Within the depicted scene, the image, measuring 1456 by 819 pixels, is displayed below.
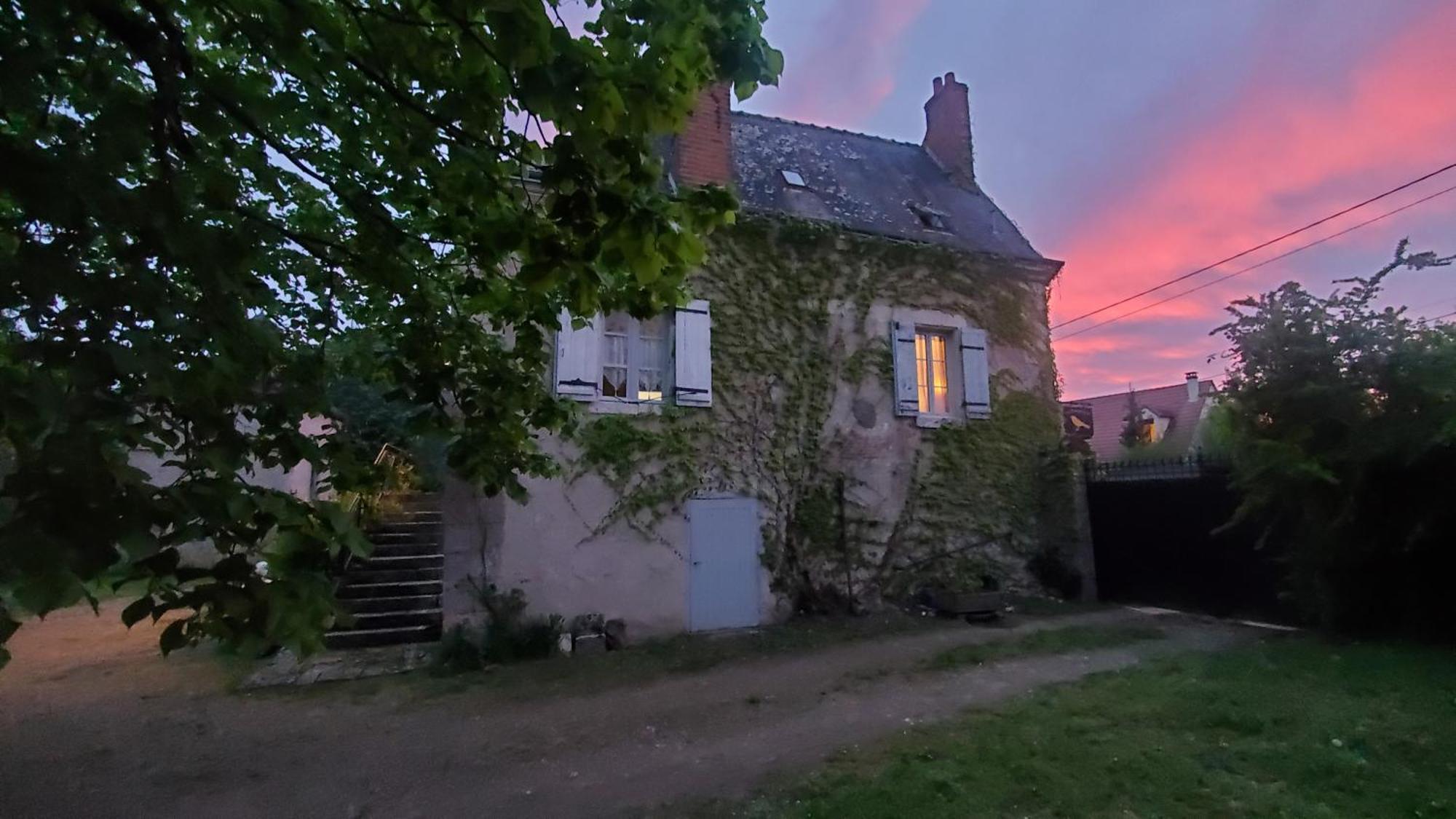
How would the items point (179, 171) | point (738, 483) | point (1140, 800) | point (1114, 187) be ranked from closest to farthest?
point (179, 171) → point (1140, 800) → point (738, 483) → point (1114, 187)

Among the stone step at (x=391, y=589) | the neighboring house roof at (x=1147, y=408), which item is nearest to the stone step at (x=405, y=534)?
the stone step at (x=391, y=589)

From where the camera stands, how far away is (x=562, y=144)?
2104 mm

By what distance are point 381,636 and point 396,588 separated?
0.74m

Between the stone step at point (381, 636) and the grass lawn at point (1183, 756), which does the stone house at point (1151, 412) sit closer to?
the grass lawn at point (1183, 756)

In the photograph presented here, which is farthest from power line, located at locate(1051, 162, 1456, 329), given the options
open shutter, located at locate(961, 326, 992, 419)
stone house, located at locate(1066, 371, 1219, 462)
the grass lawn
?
stone house, located at locate(1066, 371, 1219, 462)

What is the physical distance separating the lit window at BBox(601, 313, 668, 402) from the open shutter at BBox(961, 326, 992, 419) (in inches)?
169

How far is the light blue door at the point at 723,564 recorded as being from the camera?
26.2 ft

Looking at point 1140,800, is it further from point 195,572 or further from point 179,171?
point 179,171

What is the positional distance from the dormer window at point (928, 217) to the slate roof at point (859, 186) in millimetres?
47

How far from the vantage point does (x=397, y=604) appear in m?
7.64

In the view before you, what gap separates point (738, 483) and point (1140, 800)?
537 centimetres

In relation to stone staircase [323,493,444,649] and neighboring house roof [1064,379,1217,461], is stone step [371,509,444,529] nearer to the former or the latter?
stone staircase [323,493,444,649]

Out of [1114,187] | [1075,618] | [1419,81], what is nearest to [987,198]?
[1114,187]

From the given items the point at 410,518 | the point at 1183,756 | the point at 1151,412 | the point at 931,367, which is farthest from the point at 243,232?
the point at 1151,412
